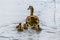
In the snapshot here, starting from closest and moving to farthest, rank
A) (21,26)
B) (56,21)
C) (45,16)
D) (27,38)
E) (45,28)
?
(27,38), (21,26), (45,28), (56,21), (45,16)

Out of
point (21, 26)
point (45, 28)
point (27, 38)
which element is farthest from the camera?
point (45, 28)

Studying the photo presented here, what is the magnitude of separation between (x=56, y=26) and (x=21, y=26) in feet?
1.16

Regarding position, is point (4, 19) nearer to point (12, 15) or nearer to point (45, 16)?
point (12, 15)

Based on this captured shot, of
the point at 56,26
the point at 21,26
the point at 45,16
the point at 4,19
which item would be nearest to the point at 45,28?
the point at 56,26

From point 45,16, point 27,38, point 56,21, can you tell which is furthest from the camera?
point 45,16

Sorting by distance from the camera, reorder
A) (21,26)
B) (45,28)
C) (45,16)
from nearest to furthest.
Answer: (21,26)
(45,28)
(45,16)

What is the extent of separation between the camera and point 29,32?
1.42 metres

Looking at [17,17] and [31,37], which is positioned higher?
[17,17]

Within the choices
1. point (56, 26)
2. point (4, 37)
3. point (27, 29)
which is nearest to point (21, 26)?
point (27, 29)

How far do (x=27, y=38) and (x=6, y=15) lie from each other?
696 millimetres

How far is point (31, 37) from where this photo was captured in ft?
4.40

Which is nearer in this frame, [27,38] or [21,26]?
[27,38]

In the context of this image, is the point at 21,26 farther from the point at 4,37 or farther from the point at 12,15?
the point at 12,15

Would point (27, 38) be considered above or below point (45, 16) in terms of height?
below
